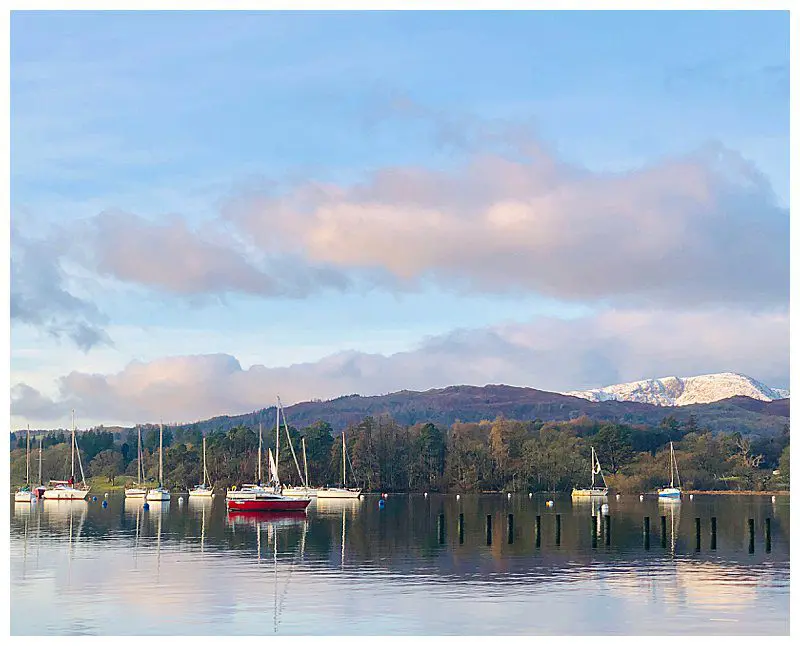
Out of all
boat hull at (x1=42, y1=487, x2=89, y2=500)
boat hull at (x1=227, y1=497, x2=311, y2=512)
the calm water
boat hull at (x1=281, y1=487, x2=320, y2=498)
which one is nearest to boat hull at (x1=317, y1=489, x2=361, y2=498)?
boat hull at (x1=281, y1=487, x2=320, y2=498)

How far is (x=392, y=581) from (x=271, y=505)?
2640 inches

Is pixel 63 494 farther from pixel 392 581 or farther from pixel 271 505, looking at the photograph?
pixel 392 581

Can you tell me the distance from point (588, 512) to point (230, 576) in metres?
82.0

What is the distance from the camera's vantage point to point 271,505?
123 meters

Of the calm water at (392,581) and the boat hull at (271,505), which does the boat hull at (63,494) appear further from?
the calm water at (392,581)

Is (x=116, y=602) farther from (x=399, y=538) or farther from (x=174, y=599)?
(x=399, y=538)

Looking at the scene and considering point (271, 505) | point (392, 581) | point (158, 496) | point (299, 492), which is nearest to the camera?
point (392, 581)

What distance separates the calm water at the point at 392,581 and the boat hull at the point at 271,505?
21141 mm

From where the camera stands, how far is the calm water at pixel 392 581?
147 ft

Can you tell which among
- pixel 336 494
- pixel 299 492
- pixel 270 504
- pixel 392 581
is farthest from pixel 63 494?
pixel 392 581

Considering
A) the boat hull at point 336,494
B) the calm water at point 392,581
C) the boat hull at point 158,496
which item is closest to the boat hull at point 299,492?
the boat hull at point 336,494
